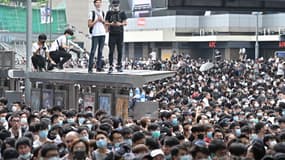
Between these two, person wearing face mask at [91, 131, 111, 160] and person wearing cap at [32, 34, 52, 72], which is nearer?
person wearing face mask at [91, 131, 111, 160]

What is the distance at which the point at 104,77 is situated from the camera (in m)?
16.8

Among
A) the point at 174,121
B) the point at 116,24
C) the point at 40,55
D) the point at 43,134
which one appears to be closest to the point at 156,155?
the point at 43,134

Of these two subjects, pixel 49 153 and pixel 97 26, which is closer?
pixel 49 153

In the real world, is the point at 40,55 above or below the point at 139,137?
above

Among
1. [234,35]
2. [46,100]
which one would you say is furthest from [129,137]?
[234,35]

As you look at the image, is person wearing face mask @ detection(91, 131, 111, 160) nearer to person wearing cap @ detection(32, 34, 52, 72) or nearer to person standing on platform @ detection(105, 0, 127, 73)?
person standing on platform @ detection(105, 0, 127, 73)

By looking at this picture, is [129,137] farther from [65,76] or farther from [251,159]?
[65,76]

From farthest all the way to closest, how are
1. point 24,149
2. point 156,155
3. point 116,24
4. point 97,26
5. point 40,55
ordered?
point 40,55, point 97,26, point 116,24, point 24,149, point 156,155

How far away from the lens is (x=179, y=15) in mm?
67688

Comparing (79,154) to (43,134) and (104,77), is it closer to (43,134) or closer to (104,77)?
(43,134)

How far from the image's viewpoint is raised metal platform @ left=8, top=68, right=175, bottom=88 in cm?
1612

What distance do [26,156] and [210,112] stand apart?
884 centimetres

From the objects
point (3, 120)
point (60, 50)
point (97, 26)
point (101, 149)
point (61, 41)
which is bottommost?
point (101, 149)

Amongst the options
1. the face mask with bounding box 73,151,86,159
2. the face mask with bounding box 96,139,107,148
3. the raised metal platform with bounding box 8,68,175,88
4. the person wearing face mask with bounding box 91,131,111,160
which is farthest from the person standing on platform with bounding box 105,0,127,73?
the face mask with bounding box 73,151,86,159
